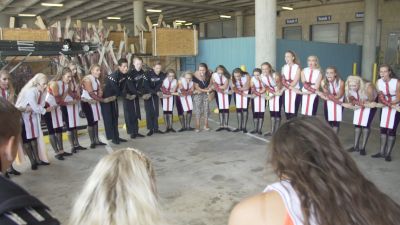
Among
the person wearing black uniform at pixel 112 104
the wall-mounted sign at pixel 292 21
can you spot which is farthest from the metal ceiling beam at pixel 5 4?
the wall-mounted sign at pixel 292 21

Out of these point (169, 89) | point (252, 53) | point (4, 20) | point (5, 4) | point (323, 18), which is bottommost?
point (169, 89)

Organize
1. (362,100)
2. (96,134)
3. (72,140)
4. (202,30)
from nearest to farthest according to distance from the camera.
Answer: (362,100) < (72,140) < (96,134) < (202,30)

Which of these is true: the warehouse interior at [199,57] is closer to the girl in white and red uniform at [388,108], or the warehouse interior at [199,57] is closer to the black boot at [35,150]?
the black boot at [35,150]

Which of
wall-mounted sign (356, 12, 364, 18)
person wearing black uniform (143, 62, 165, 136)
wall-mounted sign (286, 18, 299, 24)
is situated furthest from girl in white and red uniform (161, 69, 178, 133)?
wall-mounted sign (286, 18, 299, 24)

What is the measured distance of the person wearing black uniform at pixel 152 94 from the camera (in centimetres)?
880

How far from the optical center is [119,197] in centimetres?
144

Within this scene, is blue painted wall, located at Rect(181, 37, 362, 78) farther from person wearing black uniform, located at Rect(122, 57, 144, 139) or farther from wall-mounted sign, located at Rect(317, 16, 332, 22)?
person wearing black uniform, located at Rect(122, 57, 144, 139)

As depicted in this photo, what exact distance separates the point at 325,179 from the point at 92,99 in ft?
22.6

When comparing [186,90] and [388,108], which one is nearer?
[388,108]

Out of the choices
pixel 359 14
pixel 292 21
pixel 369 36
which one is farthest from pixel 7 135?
pixel 292 21

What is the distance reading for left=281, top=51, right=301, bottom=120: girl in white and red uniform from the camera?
8.04 m

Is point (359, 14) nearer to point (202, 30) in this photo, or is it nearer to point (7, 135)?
point (202, 30)

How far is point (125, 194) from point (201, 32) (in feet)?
111

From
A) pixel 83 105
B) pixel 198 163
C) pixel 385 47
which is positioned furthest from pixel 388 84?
pixel 385 47
